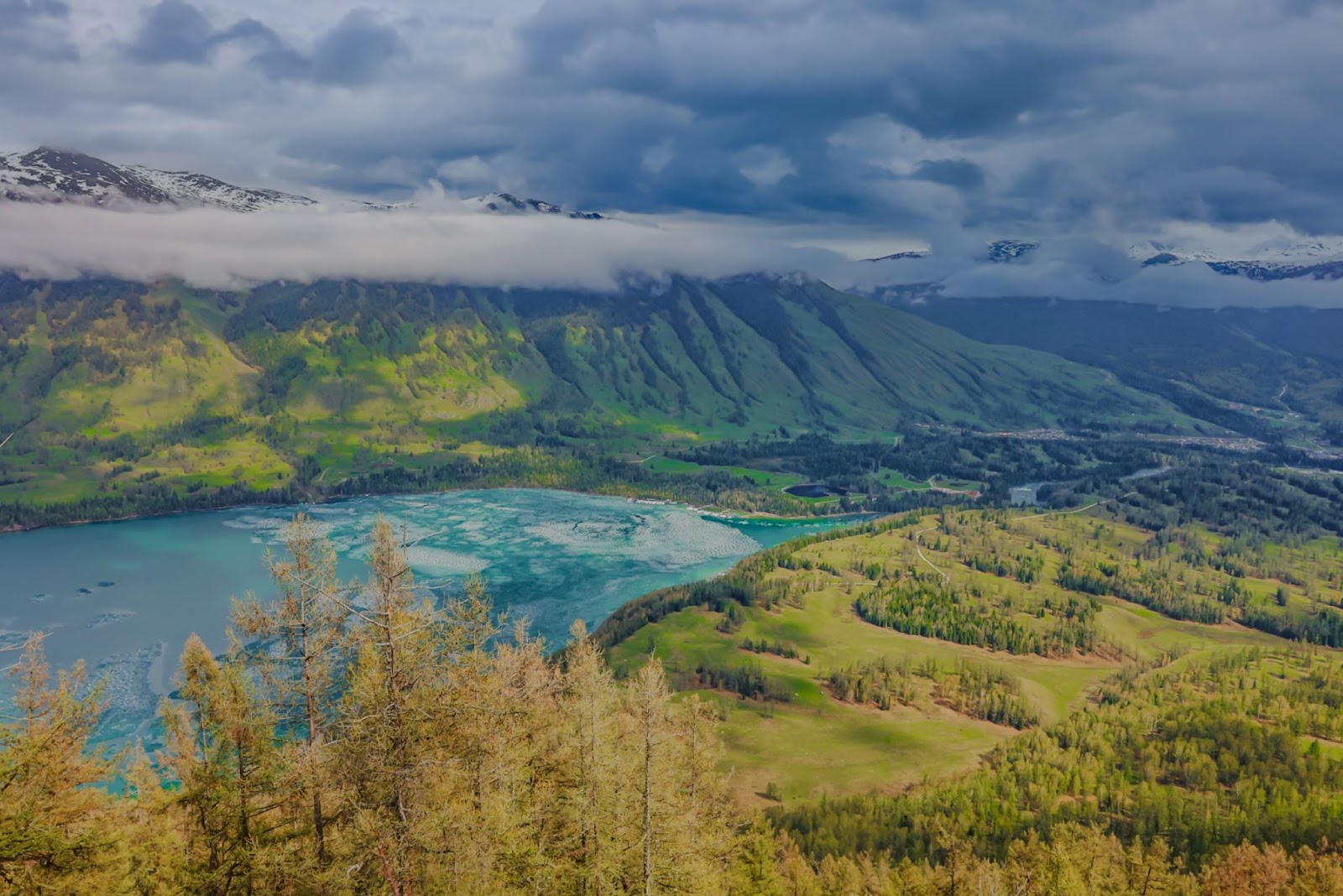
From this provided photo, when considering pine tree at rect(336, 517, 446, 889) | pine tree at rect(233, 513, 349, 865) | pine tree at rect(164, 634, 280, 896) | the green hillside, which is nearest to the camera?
pine tree at rect(336, 517, 446, 889)

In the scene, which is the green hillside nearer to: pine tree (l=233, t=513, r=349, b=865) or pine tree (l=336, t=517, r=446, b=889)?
pine tree (l=233, t=513, r=349, b=865)

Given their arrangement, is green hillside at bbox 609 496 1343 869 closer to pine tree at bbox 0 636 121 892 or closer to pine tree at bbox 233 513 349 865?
pine tree at bbox 233 513 349 865

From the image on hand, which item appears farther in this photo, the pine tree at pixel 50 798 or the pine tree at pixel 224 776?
the pine tree at pixel 224 776

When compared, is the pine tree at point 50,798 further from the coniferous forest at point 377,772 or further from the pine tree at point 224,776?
the pine tree at point 224,776

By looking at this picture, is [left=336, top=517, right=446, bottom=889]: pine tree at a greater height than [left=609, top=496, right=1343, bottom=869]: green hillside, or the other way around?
[left=336, top=517, right=446, bottom=889]: pine tree

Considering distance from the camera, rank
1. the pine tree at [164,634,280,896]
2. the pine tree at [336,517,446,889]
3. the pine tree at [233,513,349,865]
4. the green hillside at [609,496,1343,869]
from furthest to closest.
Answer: the green hillside at [609,496,1343,869] → the pine tree at [164,634,280,896] → the pine tree at [233,513,349,865] → the pine tree at [336,517,446,889]

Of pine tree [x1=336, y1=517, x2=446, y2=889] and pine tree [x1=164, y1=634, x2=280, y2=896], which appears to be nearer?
pine tree [x1=336, y1=517, x2=446, y2=889]

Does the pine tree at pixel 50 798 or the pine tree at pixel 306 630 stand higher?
the pine tree at pixel 306 630

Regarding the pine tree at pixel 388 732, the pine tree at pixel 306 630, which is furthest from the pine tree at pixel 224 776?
the pine tree at pixel 388 732

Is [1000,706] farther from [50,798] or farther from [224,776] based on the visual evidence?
[50,798]

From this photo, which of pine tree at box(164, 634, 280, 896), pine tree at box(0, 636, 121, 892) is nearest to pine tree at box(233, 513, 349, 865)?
pine tree at box(164, 634, 280, 896)

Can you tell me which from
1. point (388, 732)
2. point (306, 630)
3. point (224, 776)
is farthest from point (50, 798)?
point (388, 732)

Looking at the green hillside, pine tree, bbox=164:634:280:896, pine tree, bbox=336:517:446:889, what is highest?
pine tree, bbox=336:517:446:889

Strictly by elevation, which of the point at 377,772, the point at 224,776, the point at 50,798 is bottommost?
the point at 224,776
